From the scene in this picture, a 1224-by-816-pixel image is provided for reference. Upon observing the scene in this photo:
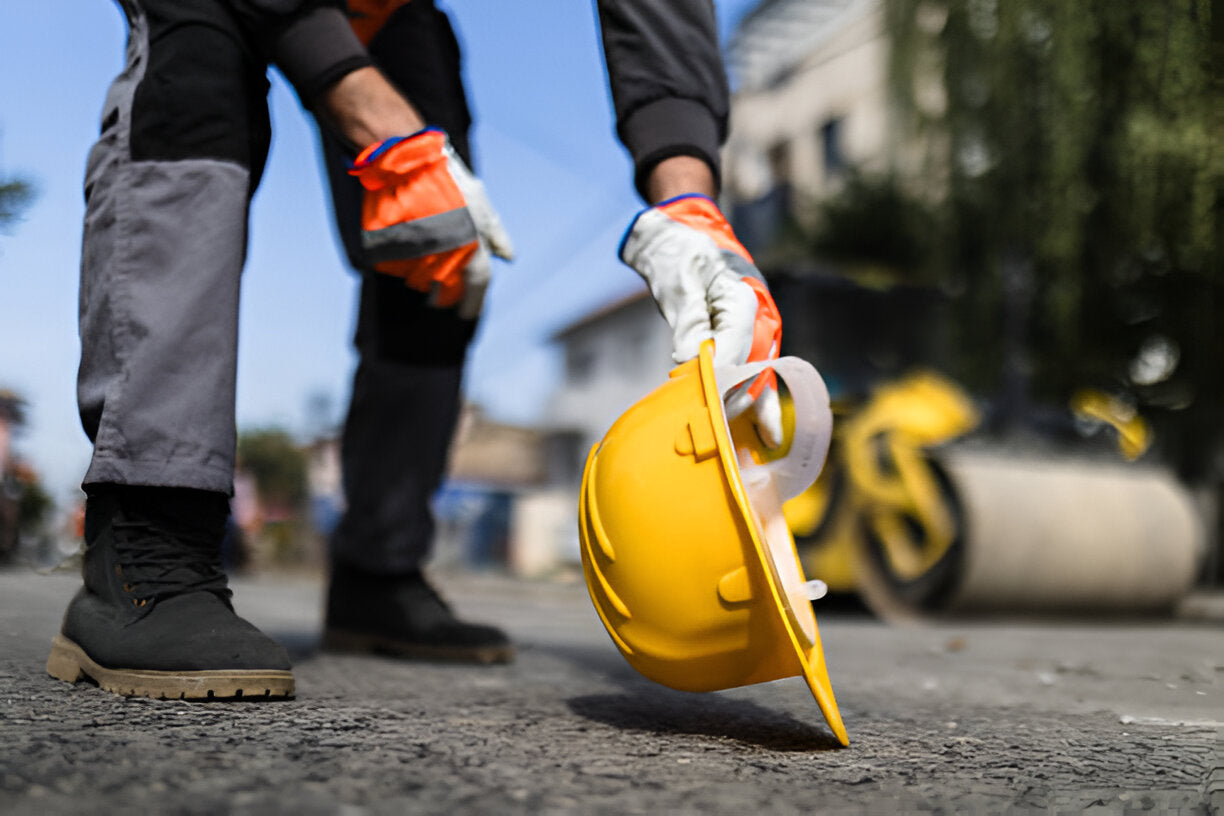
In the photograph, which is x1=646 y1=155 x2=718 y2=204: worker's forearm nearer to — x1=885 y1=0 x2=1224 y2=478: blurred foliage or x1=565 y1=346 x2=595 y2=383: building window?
x1=885 y1=0 x2=1224 y2=478: blurred foliage

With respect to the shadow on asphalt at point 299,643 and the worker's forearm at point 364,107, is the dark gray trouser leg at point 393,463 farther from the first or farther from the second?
the worker's forearm at point 364,107

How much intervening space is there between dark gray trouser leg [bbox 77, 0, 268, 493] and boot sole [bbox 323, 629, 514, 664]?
60 centimetres

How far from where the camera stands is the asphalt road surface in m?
0.69

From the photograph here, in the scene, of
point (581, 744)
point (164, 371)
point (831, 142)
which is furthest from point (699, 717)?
point (831, 142)

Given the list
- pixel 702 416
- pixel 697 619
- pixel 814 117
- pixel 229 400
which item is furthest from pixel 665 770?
pixel 814 117

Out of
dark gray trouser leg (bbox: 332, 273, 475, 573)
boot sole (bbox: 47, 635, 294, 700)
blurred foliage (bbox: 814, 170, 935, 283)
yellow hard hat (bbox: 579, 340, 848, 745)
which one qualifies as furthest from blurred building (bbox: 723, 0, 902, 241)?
boot sole (bbox: 47, 635, 294, 700)

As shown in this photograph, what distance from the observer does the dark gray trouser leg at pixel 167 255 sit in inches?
43.2

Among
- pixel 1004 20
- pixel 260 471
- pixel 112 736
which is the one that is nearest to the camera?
pixel 112 736

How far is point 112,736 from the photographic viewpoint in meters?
0.83

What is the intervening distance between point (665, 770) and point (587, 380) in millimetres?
21725

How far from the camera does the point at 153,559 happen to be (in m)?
1.13

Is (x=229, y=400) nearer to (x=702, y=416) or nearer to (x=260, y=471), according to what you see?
(x=702, y=416)

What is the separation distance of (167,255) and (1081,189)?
15.0 feet

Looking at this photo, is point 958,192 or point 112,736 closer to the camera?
point 112,736
